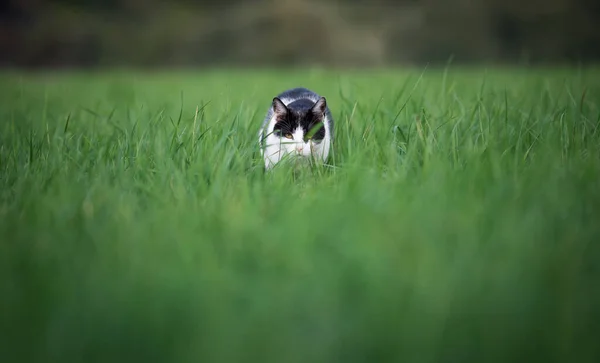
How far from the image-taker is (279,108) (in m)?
2.68

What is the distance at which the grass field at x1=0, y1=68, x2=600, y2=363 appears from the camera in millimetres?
1069

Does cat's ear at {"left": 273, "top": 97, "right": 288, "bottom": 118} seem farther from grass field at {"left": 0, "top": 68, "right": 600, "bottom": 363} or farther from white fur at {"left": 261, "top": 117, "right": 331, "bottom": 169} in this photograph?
grass field at {"left": 0, "top": 68, "right": 600, "bottom": 363}

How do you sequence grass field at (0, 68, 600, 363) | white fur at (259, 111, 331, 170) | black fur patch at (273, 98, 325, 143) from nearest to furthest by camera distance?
1. grass field at (0, 68, 600, 363)
2. white fur at (259, 111, 331, 170)
3. black fur patch at (273, 98, 325, 143)

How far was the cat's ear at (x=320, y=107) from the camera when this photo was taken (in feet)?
8.85

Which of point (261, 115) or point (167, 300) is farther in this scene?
point (261, 115)

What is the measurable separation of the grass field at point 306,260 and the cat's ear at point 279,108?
513mm

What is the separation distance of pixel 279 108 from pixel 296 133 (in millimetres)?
196

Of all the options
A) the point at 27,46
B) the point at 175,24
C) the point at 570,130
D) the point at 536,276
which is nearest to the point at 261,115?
the point at 570,130

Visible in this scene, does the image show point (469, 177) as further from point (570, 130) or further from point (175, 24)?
point (175, 24)

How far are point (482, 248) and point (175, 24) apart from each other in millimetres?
12335

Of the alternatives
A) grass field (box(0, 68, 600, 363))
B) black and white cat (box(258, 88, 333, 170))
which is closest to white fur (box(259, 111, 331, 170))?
black and white cat (box(258, 88, 333, 170))

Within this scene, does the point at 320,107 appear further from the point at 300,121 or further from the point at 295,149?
the point at 295,149

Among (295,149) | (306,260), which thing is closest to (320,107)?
(295,149)

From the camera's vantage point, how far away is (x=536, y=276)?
4.13 ft
